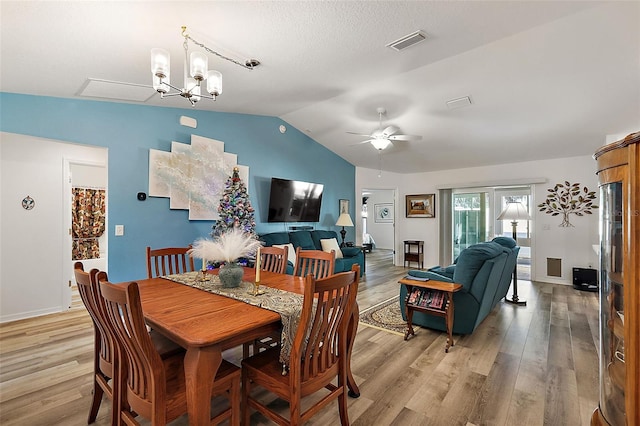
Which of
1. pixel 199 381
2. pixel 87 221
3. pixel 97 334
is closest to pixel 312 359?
pixel 199 381

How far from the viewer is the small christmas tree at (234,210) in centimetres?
406

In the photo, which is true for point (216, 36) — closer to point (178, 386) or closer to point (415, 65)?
point (415, 65)

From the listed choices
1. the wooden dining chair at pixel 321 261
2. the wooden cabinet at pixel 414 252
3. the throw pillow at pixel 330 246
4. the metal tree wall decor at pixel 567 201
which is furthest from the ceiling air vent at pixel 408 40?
the wooden cabinet at pixel 414 252

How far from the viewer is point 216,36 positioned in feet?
7.61

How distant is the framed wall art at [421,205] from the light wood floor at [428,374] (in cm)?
380

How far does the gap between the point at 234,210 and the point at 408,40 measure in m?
2.94

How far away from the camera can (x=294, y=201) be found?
555 centimetres

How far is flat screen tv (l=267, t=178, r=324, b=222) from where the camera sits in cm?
521

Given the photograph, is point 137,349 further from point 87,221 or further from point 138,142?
point 87,221

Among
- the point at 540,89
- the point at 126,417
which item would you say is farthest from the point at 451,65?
the point at 126,417

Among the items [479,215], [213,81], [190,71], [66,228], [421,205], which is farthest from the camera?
[421,205]

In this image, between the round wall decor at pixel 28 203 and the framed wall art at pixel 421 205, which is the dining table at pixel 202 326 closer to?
the round wall decor at pixel 28 203

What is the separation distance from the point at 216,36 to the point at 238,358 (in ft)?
9.13

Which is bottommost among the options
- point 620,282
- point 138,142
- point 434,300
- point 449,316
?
point 449,316
